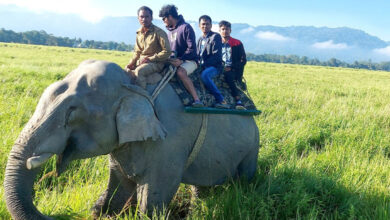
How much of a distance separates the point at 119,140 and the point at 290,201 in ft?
6.18

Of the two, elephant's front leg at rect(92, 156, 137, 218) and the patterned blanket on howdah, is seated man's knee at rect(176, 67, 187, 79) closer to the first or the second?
the patterned blanket on howdah

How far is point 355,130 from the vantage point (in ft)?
20.6

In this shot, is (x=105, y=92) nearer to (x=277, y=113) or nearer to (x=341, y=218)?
(x=341, y=218)

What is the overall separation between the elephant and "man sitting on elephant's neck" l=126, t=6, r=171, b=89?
17 centimetres

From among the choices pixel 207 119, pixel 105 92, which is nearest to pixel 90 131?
pixel 105 92

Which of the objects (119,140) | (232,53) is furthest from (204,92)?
(119,140)

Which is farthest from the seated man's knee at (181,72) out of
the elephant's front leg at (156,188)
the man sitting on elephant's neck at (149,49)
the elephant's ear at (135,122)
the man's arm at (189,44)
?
the elephant's front leg at (156,188)

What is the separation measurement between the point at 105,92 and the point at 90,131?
33cm

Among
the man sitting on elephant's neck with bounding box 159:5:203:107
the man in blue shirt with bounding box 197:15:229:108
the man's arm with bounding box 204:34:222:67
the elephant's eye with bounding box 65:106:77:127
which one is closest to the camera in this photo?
the elephant's eye with bounding box 65:106:77:127

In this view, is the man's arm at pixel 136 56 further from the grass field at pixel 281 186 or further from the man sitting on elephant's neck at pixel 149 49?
the grass field at pixel 281 186

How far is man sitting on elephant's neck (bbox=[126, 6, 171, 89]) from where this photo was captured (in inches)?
124

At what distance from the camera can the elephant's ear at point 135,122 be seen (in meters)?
2.70

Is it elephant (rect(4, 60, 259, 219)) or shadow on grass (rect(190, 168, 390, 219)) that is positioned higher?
elephant (rect(4, 60, 259, 219))

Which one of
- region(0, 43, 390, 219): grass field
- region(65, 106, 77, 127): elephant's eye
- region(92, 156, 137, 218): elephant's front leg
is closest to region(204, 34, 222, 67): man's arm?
region(0, 43, 390, 219): grass field
